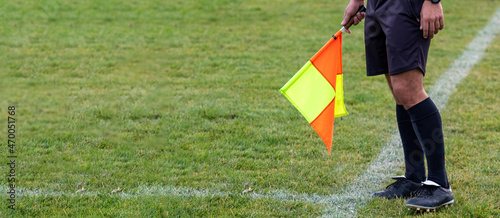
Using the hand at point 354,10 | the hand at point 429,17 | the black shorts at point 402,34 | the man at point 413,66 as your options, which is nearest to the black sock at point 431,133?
the man at point 413,66

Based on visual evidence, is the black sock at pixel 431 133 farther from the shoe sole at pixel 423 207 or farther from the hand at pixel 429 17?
the hand at pixel 429 17

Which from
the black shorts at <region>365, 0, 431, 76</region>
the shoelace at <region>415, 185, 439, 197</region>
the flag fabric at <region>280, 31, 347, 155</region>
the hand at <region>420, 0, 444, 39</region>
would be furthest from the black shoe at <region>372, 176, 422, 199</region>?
the hand at <region>420, 0, 444, 39</region>

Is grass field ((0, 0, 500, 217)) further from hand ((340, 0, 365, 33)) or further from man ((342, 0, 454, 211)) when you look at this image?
hand ((340, 0, 365, 33))

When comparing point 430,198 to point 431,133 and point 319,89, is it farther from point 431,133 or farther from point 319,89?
point 319,89

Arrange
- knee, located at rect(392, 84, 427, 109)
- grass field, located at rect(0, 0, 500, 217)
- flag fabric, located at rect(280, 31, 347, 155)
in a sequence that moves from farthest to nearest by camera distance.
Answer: grass field, located at rect(0, 0, 500, 217) < flag fabric, located at rect(280, 31, 347, 155) < knee, located at rect(392, 84, 427, 109)

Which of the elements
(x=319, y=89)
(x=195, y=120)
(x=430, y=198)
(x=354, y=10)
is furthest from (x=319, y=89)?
(x=195, y=120)

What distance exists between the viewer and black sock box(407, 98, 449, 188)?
310 cm

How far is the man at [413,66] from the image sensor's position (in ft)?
9.76

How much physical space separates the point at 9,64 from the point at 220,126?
3.61 m

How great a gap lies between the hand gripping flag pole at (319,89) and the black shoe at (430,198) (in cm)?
59

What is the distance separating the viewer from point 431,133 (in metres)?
3.11

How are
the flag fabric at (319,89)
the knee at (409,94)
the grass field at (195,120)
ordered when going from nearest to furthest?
1. the knee at (409,94)
2. the flag fabric at (319,89)
3. the grass field at (195,120)

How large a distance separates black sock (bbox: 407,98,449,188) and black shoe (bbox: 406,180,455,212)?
0.04 metres

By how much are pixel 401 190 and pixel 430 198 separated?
1.03 ft
